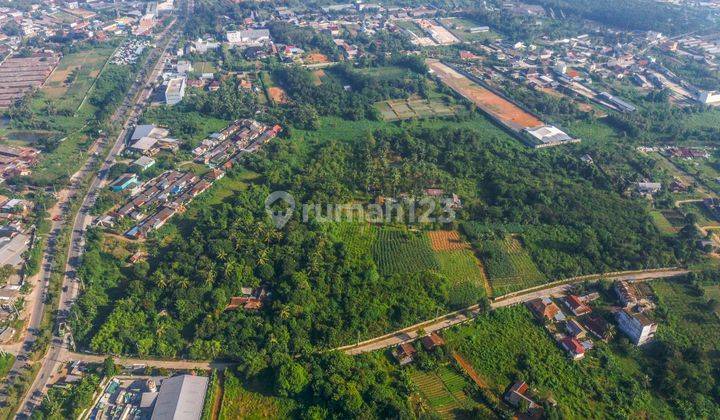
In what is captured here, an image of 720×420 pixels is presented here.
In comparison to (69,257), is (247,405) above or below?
above

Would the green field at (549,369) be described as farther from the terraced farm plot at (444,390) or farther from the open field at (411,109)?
the open field at (411,109)

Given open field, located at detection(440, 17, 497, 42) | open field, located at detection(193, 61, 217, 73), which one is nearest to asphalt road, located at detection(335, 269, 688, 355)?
open field, located at detection(193, 61, 217, 73)

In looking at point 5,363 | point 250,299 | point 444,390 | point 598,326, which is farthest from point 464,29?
point 5,363

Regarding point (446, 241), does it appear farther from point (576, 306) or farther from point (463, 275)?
point (576, 306)

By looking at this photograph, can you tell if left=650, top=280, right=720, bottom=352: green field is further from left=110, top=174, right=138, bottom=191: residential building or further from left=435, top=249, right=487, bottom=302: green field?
left=110, top=174, right=138, bottom=191: residential building

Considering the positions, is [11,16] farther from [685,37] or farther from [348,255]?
[685,37]
